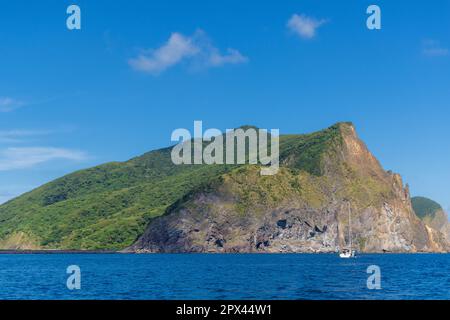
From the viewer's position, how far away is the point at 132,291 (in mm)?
80312

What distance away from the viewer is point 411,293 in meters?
77.2
